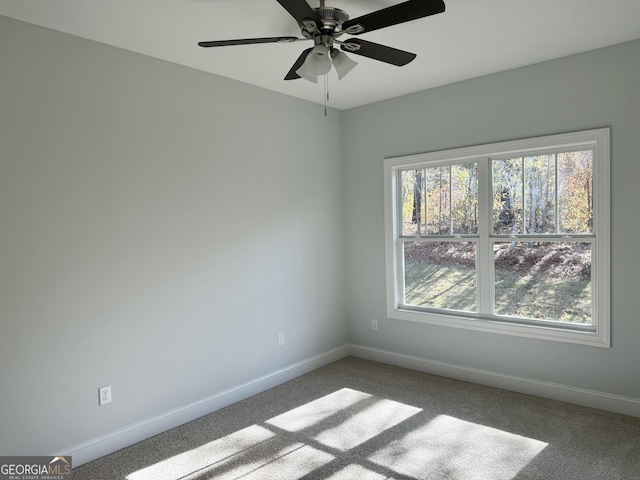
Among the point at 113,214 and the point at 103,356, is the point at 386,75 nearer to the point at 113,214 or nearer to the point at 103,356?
the point at 113,214

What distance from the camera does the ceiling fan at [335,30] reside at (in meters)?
1.82

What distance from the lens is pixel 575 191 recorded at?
332 cm

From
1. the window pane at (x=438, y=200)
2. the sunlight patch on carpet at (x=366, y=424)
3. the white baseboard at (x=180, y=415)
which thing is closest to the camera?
the white baseboard at (x=180, y=415)

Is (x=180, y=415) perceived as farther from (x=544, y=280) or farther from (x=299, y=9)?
(x=544, y=280)

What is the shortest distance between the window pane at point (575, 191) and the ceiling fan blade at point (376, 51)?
182 centimetres

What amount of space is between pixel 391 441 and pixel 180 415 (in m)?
1.53

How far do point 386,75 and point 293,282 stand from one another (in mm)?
2010

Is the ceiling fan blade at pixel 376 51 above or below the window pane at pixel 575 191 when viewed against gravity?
above

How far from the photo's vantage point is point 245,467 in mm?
2566

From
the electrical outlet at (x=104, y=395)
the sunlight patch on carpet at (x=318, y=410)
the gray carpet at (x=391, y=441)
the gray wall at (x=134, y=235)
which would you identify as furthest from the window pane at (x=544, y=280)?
the electrical outlet at (x=104, y=395)

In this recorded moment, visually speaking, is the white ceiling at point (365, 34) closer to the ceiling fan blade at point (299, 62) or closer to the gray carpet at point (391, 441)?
the ceiling fan blade at point (299, 62)

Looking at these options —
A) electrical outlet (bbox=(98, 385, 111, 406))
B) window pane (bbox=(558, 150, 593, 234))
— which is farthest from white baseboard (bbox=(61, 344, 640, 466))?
window pane (bbox=(558, 150, 593, 234))

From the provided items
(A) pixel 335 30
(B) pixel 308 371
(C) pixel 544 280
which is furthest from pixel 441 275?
(A) pixel 335 30

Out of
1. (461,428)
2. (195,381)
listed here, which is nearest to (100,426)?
(195,381)
